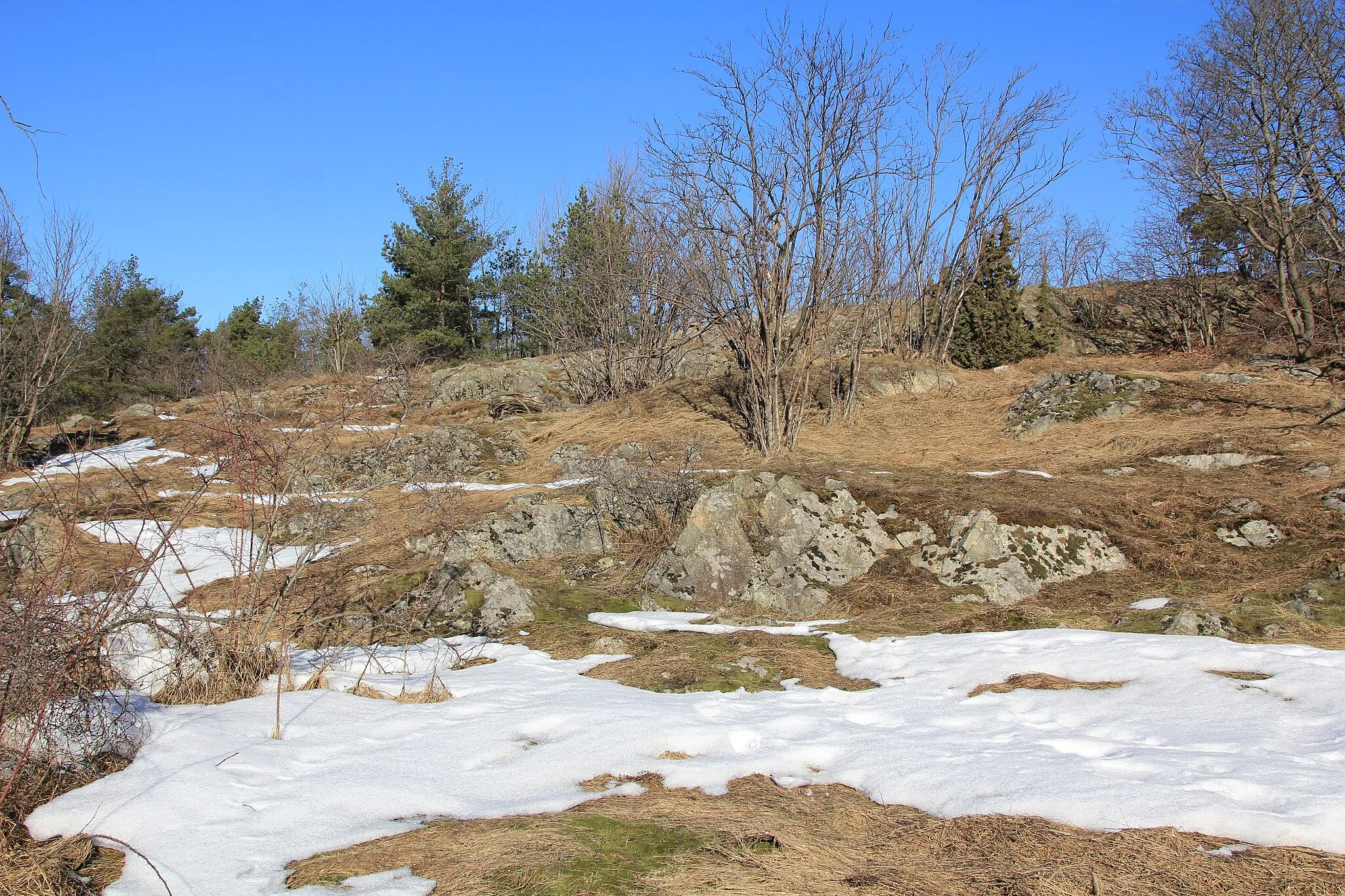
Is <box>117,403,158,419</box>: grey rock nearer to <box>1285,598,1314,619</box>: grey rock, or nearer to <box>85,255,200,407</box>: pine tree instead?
<box>85,255,200,407</box>: pine tree

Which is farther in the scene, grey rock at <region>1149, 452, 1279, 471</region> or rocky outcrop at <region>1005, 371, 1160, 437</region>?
rocky outcrop at <region>1005, 371, 1160, 437</region>

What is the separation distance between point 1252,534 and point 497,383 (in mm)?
17087

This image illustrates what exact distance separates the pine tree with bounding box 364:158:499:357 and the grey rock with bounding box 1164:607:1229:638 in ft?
80.8

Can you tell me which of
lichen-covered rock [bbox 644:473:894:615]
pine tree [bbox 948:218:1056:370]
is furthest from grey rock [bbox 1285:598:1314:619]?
pine tree [bbox 948:218:1056:370]

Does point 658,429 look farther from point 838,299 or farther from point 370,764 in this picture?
point 370,764

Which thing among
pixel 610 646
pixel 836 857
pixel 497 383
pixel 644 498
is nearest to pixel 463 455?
pixel 644 498

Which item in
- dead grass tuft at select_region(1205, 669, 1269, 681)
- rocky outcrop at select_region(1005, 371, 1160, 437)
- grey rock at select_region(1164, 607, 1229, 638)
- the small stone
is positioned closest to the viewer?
dead grass tuft at select_region(1205, 669, 1269, 681)

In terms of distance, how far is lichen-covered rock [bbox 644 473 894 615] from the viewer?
301 inches

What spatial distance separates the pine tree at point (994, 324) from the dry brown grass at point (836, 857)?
645 inches

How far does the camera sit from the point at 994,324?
18.0 m

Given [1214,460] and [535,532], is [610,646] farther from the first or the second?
[1214,460]

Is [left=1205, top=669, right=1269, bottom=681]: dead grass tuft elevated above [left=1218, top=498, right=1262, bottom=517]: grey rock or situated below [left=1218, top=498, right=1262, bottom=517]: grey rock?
below

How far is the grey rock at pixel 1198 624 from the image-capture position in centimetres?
566

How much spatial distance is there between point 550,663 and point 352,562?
3.37 metres
